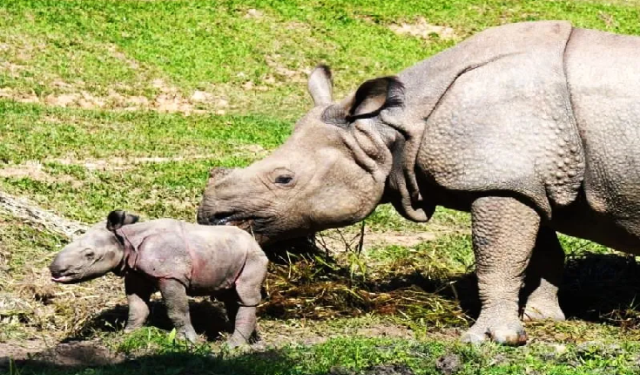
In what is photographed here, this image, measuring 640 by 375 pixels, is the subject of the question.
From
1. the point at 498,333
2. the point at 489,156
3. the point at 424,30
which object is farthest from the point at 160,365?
the point at 424,30

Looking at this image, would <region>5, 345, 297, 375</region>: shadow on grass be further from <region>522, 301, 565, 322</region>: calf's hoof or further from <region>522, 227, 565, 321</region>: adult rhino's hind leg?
<region>522, 227, 565, 321</region>: adult rhino's hind leg

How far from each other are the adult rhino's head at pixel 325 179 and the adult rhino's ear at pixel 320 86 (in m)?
0.50

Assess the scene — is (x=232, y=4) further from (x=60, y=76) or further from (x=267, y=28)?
(x=60, y=76)

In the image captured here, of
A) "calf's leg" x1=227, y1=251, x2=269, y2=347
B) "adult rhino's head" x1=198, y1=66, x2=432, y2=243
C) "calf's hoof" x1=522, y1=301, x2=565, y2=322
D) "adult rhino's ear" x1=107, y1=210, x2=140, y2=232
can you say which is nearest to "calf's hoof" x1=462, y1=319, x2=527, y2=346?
"calf's hoof" x1=522, y1=301, x2=565, y2=322

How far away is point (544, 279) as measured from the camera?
8945 millimetres

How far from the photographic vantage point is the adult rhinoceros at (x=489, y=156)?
25.4 feet

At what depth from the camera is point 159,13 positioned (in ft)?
71.4

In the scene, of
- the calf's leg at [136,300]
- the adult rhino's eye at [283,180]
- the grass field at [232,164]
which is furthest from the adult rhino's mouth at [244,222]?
the calf's leg at [136,300]

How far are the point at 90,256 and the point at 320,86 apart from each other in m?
2.39

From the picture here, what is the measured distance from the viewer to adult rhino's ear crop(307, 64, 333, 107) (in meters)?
8.73

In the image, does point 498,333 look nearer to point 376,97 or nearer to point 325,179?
point 325,179

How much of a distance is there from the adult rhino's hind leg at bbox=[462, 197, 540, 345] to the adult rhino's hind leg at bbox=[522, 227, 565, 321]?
82 cm

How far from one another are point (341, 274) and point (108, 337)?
218 centimetres

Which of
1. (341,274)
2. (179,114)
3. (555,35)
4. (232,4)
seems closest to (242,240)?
(341,274)
